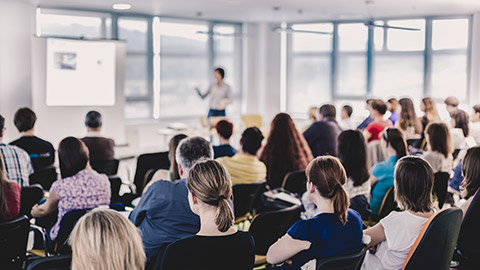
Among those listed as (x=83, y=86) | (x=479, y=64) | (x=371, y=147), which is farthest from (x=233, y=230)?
(x=479, y=64)

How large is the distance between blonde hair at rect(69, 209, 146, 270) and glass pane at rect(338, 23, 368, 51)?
11665 millimetres

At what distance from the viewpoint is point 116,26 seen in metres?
11.3

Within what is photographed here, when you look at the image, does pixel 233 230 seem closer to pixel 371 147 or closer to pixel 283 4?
pixel 371 147

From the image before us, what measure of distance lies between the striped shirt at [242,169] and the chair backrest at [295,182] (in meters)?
0.44

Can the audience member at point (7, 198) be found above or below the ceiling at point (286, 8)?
below

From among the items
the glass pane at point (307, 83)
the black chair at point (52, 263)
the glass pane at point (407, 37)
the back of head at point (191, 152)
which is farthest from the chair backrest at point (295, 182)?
the glass pane at point (307, 83)

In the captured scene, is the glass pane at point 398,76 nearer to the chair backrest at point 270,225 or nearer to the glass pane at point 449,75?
the glass pane at point 449,75

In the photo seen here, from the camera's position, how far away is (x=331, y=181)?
2.83m

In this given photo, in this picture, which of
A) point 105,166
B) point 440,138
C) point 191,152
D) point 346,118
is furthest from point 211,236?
point 346,118

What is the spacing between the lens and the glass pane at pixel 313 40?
526 inches

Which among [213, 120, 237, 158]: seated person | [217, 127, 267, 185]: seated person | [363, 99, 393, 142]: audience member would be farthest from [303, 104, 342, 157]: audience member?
[217, 127, 267, 185]: seated person

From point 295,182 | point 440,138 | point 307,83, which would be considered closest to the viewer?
point 295,182

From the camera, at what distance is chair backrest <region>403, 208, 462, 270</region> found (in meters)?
2.75

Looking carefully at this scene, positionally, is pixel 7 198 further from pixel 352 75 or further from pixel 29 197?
pixel 352 75
